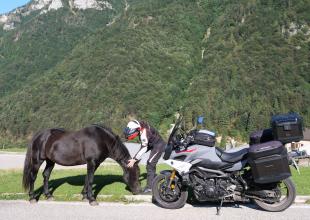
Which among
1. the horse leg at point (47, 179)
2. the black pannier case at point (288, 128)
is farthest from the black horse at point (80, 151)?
the black pannier case at point (288, 128)

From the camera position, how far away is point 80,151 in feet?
28.2

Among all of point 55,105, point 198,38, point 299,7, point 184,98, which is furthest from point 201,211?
point 198,38

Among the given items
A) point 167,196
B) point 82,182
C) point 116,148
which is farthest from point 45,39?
point 167,196

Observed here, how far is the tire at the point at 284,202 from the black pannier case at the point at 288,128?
0.76 meters

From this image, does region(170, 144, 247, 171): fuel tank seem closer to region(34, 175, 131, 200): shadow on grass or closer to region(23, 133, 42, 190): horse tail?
region(34, 175, 131, 200): shadow on grass

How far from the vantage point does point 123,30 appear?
428 ft

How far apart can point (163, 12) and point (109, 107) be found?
5765 centimetres

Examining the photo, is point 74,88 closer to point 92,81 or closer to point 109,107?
point 92,81

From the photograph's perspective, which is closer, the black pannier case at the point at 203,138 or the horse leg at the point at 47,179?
the black pannier case at the point at 203,138

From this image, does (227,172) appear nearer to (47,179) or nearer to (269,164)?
(269,164)

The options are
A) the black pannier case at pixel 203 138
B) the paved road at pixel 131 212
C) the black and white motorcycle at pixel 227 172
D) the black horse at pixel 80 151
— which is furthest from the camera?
the black horse at pixel 80 151

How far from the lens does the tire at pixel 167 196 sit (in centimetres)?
752

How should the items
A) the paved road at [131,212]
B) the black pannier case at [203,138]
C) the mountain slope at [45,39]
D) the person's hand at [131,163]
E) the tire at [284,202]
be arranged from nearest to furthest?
the paved road at [131,212], the tire at [284,202], the black pannier case at [203,138], the person's hand at [131,163], the mountain slope at [45,39]

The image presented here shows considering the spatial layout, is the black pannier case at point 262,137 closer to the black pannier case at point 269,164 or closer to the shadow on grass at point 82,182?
the black pannier case at point 269,164
